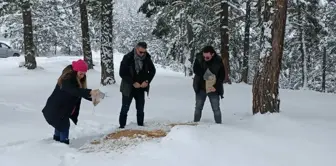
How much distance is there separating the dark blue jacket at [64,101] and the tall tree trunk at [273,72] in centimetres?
376

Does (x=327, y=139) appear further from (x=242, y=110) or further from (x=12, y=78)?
(x=12, y=78)

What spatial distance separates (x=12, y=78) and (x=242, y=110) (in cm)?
1178

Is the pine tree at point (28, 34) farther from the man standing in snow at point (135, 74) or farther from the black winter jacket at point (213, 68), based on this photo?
the black winter jacket at point (213, 68)

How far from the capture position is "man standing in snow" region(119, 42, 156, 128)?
749cm

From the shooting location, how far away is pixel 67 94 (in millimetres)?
6258

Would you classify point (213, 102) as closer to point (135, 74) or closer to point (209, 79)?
point (209, 79)

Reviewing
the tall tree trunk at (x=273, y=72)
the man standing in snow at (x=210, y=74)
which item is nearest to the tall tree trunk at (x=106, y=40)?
the man standing in snow at (x=210, y=74)

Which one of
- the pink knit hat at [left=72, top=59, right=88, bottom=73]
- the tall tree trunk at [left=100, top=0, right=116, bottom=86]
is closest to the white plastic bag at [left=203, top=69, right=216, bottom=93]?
A: the pink knit hat at [left=72, top=59, right=88, bottom=73]

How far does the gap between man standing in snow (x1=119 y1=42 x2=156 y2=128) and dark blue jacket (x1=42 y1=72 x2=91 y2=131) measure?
131 centimetres

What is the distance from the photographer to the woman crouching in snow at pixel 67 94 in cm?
616

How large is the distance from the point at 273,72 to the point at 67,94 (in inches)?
166

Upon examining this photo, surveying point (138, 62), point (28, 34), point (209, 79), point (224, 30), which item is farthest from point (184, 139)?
point (28, 34)

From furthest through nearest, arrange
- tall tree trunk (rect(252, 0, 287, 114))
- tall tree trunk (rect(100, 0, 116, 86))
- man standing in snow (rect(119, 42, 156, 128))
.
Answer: tall tree trunk (rect(100, 0, 116, 86)) < tall tree trunk (rect(252, 0, 287, 114)) < man standing in snow (rect(119, 42, 156, 128))

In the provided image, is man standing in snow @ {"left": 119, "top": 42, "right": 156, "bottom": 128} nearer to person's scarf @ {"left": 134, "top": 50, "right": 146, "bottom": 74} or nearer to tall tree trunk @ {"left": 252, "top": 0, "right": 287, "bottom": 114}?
person's scarf @ {"left": 134, "top": 50, "right": 146, "bottom": 74}
